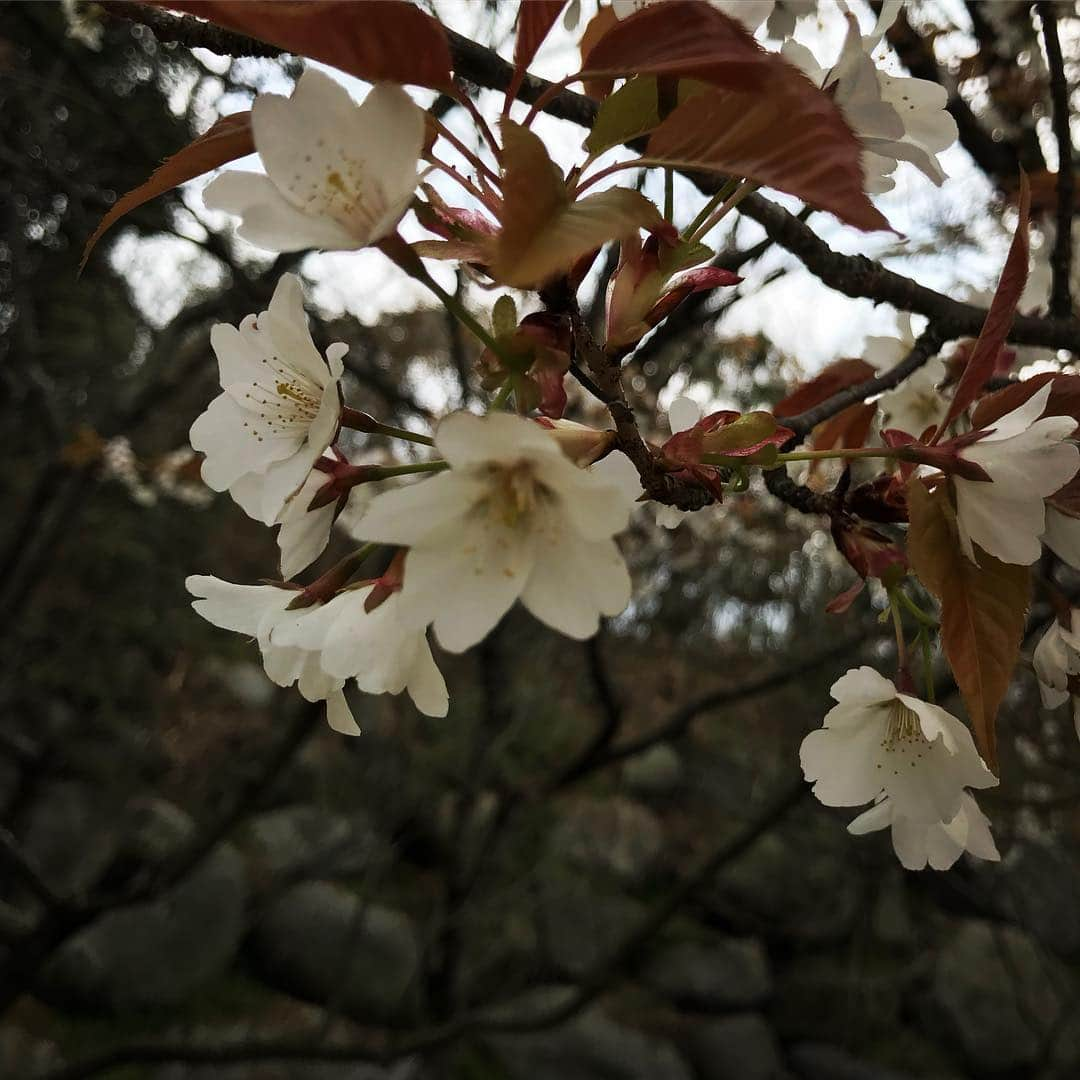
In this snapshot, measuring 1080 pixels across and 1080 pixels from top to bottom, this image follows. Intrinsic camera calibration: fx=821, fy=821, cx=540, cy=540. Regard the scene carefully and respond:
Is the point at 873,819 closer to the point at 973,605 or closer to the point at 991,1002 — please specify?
the point at 973,605

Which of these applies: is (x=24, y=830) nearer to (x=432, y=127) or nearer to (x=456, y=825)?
(x=456, y=825)

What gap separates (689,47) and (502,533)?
0.24 meters

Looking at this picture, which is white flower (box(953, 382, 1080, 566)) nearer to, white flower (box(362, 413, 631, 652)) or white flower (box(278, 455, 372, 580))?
white flower (box(362, 413, 631, 652))

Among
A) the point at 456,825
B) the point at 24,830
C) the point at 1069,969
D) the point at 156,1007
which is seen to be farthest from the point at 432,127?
the point at 1069,969

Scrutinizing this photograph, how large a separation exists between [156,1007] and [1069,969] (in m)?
5.17

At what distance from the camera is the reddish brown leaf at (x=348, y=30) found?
323 mm

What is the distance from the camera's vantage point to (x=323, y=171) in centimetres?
39

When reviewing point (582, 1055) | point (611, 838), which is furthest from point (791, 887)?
point (582, 1055)

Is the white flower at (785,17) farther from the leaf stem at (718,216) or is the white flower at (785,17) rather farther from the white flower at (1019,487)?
the white flower at (1019,487)

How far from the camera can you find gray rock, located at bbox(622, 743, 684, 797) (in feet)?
19.5

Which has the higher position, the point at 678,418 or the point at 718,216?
the point at 718,216

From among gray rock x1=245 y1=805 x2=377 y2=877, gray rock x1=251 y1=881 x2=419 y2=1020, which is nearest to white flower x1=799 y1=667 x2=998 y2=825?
gray rock x1=251 y1=881 x2=419 y2=1020

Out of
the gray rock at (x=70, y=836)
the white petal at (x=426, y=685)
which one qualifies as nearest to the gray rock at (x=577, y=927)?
the gray rock at (x=70, y=836)

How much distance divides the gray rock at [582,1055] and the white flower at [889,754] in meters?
3.62
